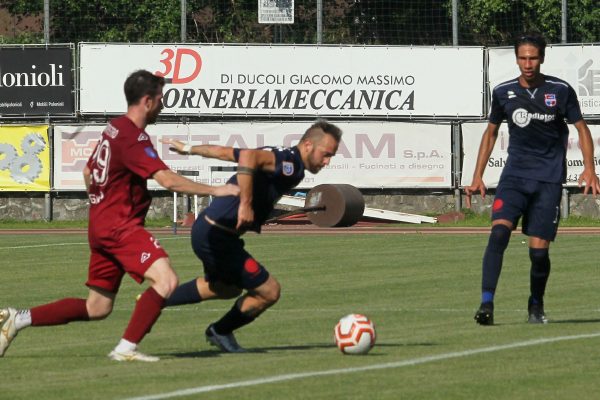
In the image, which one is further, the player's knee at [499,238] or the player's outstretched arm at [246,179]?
the player's knee at [499,238]

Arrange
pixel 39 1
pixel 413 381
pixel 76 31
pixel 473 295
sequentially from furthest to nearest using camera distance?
pixel 39 1 < pixel 76 31 < pixel 473 295 < pixel 413 381

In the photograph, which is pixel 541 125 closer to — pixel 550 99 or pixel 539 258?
pixel 550 99

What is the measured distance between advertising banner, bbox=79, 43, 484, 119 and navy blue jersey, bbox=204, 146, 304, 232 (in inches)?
1053

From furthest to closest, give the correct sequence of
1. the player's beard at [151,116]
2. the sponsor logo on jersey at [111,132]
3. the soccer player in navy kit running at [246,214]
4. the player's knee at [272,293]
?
the player's knee at [272,293], the soccer player in navy kit running at [246,214], the player's beard at [151,116], the sponsor logo on jersey at [111,132]

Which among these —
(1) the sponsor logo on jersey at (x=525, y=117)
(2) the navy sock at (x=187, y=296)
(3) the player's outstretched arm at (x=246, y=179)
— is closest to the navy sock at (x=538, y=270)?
(1) the sponsor logo on jersey at (x=525, y=117)

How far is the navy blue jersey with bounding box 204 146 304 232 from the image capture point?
9.70 meters

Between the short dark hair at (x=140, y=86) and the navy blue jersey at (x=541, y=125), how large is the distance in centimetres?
366

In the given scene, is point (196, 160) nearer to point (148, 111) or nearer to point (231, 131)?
point (231, 131)

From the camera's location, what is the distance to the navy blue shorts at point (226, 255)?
9.89 m

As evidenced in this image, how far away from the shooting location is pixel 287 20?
1462 inches

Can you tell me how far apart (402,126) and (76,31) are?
897cm

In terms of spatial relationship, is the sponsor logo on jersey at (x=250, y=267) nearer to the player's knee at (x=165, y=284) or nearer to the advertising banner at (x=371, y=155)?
the player's knee at (x=165, y=284)

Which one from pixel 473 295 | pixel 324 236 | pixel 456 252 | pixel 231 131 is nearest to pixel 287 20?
pixel 231 131

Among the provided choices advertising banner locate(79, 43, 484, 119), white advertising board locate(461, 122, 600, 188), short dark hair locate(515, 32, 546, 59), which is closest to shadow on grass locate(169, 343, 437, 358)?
short dark hair locate(515, 32, 546, 59)
